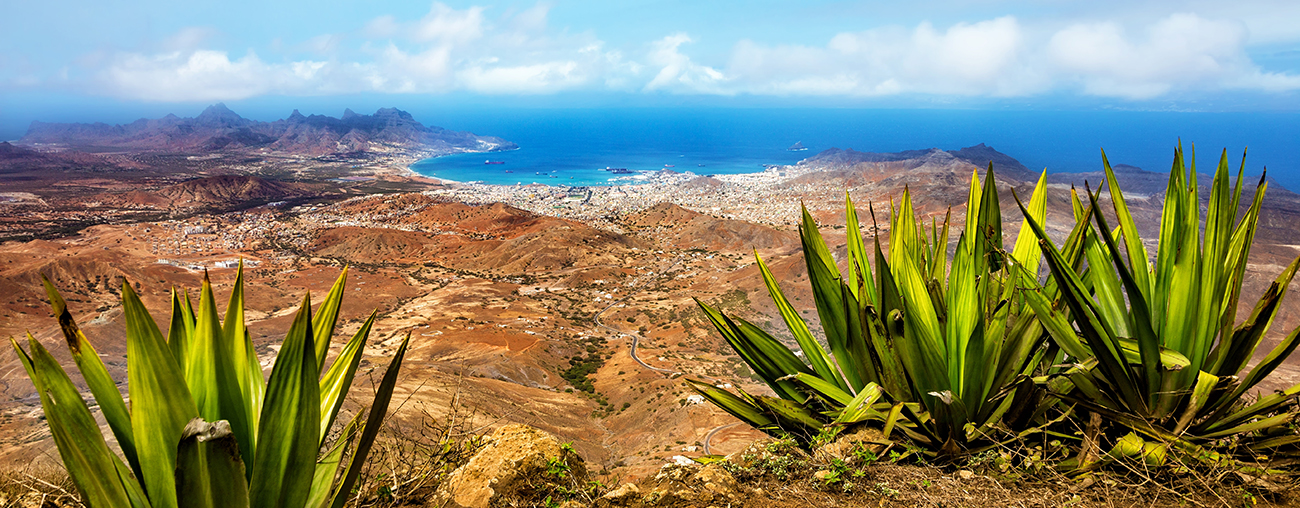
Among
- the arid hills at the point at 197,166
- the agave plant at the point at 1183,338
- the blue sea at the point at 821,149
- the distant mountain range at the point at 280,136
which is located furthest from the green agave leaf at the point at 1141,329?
the distant mountain range at the point at 280,136

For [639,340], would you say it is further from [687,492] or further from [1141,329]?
[1141,329]

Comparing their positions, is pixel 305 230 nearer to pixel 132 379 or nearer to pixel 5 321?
pixel 5 321

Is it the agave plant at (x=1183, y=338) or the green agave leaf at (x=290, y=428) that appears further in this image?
the agave plant at (x=1183, y=338)

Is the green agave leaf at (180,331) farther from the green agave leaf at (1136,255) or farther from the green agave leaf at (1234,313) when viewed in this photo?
the green agave leaf at (1234,313)

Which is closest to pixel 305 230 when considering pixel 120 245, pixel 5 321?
pixel 120 245

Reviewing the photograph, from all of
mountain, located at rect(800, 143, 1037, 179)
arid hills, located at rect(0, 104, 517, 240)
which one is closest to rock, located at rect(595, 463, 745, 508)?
mountain, located at rect(800, 143, 1037, 179)
